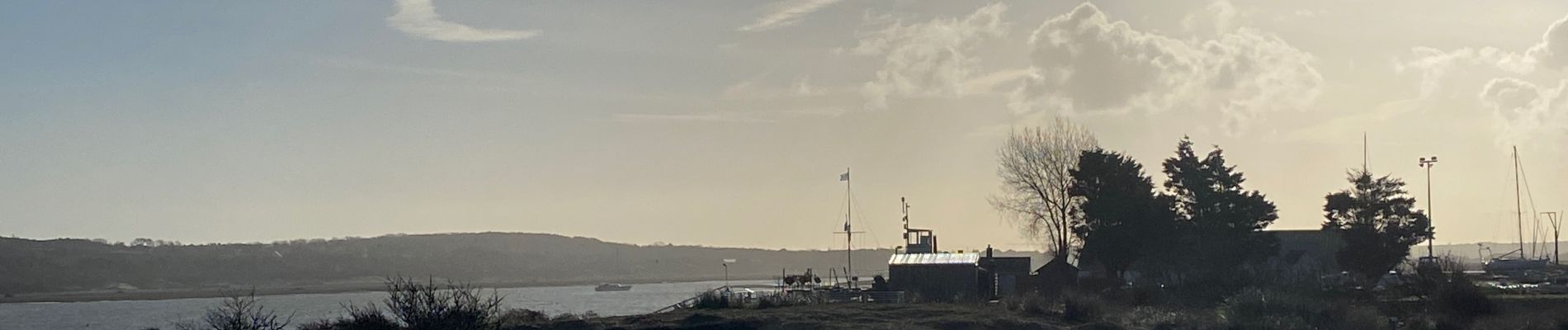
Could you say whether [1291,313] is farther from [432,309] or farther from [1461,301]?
[432,309]

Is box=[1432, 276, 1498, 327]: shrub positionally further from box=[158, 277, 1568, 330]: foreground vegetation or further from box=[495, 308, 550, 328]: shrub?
box=[495, 308, 550, 328]: shrub

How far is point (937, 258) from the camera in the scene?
62062mm

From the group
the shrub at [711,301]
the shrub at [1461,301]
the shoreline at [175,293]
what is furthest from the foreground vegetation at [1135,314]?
the shoreline at [175,293]

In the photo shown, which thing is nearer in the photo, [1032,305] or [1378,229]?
[1032,305]

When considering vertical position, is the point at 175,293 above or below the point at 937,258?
below

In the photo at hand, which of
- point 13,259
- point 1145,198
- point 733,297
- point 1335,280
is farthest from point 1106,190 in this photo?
point 13,259

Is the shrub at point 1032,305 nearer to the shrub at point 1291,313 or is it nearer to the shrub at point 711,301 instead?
the shrub at point 1291,313

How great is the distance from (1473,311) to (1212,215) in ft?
60.3

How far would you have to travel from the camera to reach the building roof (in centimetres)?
6091

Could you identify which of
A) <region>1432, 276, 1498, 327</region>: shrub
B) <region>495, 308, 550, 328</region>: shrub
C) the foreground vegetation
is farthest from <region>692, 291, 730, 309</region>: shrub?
<region>1432, 276, 1498, 327</region>: shrub

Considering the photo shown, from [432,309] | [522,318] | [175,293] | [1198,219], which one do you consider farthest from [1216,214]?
[175,293]

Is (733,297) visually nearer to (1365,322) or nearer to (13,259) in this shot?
(1365,322)

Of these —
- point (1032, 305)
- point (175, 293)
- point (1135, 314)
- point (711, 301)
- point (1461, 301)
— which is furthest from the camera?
point (175, 293)

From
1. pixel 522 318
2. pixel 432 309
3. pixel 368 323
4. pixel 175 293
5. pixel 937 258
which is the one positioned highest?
pixel 937 258
